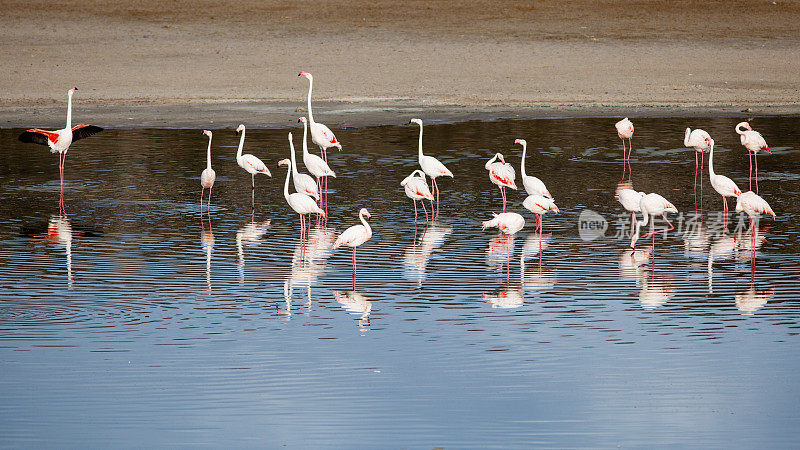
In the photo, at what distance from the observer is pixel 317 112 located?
19797 millimetres

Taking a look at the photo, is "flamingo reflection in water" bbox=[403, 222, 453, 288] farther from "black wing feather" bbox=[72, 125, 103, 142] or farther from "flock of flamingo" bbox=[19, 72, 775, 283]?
"black wing feather" bbox=[72, 125, 103, 142]

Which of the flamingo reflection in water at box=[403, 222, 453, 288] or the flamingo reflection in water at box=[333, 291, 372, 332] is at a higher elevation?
the flamingo reflection in water at box=[403, 222, 453, 288]

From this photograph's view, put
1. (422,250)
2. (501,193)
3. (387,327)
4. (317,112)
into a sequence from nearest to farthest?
(387,327) < (422,250) < (501,193) < (317,112)

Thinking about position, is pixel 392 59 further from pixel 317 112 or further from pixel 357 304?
pixel 357 304

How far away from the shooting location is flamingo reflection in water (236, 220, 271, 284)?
971 cm

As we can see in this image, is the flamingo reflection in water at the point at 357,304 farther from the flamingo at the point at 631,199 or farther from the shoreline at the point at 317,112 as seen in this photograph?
the shoreline at the point at 317,112

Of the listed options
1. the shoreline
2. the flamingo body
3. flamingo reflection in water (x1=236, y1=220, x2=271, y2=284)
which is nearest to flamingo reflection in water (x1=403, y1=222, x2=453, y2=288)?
the flamingo body

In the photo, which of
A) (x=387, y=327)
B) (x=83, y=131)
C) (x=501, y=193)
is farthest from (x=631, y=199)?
(x=83, y=131)

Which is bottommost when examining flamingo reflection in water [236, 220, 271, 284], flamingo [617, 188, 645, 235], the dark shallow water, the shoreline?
the dark shallow water

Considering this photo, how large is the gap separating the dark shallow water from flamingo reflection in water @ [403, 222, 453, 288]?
60mm

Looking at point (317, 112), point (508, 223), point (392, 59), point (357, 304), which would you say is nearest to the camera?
point (357, 304)

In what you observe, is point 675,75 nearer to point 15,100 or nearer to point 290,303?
point 15,100

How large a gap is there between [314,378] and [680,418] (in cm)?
204

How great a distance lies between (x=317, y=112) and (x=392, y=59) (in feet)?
19.7
